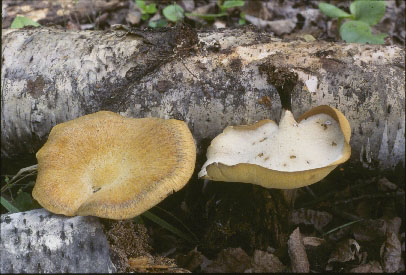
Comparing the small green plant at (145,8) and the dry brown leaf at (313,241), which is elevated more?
the small green plant at (145,8)

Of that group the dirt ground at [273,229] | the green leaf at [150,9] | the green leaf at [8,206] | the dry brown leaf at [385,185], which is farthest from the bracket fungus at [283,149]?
the green leaf at [150,9]

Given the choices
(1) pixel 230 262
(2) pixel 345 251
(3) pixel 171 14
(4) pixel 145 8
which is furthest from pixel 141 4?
(2) pixel 345 251

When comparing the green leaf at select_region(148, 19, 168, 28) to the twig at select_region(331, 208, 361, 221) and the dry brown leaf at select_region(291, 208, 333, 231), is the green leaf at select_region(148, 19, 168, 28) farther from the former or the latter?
the twig at select_region(331, 208, 361, 221)

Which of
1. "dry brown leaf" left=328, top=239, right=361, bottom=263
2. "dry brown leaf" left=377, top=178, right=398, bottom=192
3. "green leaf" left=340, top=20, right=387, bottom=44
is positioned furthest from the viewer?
"green leaf" left=340, top=20, right=387, bottom=44

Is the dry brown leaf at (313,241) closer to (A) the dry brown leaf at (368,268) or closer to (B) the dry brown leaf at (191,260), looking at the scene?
(A) the dry brown leaf at (368,268)

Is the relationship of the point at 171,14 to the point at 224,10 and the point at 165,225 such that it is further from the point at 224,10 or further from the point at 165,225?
the point at 165,225

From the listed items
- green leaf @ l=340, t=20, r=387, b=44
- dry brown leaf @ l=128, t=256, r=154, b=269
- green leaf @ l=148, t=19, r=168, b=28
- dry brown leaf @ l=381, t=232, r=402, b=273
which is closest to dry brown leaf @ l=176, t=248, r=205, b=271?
dry brown leaf @ l=128, t=256, r=154, b=269

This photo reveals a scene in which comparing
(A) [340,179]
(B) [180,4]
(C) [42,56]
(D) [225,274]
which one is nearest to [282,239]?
(D) [225,274]
